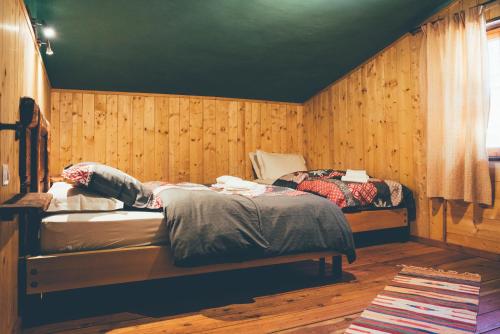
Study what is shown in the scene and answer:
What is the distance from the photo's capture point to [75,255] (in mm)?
1798

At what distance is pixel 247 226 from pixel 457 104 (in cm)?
228

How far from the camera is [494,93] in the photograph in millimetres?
3043

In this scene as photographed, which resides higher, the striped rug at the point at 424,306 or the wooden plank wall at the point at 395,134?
the wooden plank wall at the point at 395,134

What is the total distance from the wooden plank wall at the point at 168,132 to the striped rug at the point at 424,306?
2.96 metres

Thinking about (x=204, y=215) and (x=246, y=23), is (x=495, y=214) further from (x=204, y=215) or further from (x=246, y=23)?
(x=246, y=23)

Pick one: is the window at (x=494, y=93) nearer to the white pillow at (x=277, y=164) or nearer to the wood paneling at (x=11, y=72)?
the white pillow at (x=277, y=164)

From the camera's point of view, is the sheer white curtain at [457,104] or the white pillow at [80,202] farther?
the sheer white curtain at [457,104]

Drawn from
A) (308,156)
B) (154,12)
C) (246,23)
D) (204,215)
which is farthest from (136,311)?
(308,156)

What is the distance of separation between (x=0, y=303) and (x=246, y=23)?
285cm

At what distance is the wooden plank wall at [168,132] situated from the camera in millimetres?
4164

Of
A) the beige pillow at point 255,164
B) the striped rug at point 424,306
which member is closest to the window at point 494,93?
the striped rug at point 424,306

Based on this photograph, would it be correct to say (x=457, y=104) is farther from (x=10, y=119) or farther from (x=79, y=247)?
(x=10, y=119)

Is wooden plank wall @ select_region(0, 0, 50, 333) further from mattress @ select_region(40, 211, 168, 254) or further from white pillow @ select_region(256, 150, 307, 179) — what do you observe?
white pillow @ select_region(256, 150, 307, 179)

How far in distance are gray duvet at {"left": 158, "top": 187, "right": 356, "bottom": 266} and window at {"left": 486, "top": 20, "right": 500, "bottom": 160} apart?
170 cm
